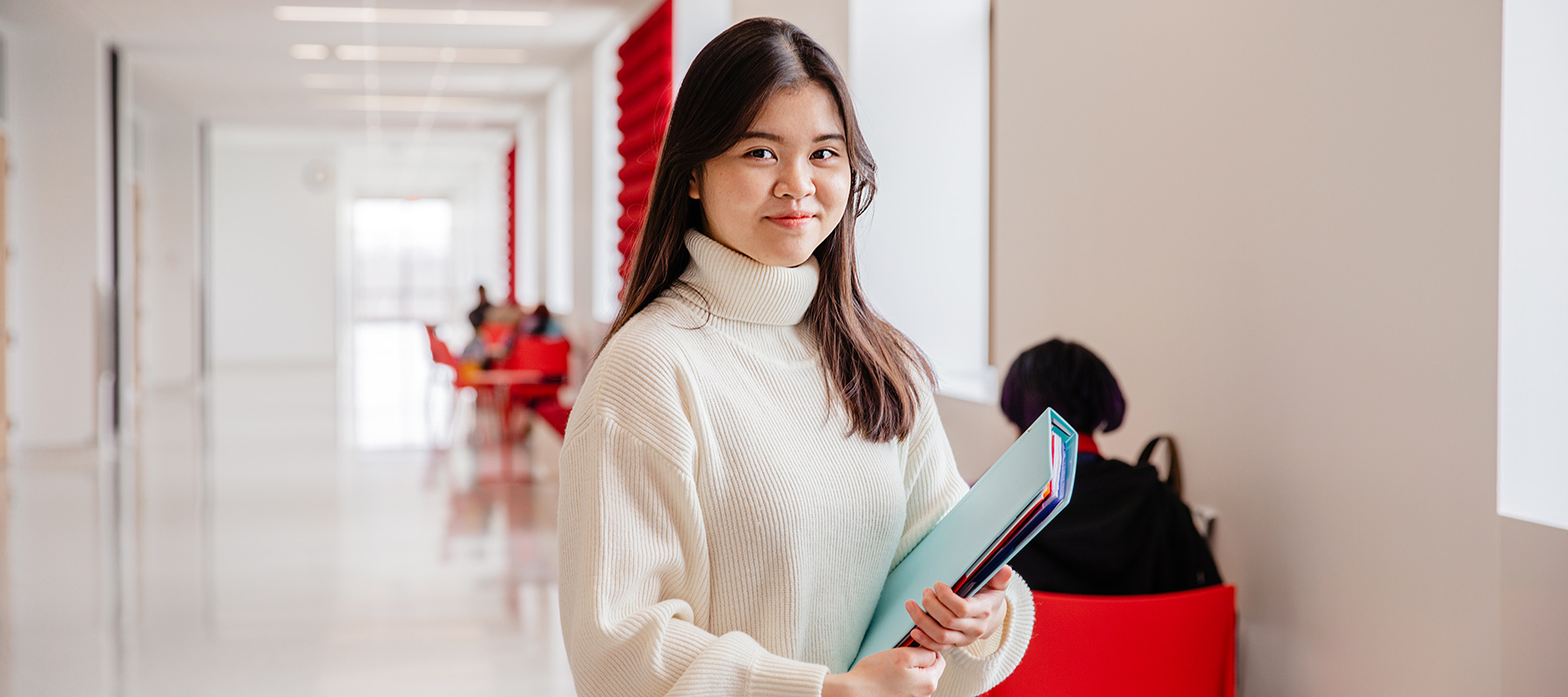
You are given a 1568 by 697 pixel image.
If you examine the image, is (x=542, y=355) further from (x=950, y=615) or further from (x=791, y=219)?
(x=950, y=615)

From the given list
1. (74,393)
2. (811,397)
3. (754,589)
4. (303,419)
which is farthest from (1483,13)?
(303,419)

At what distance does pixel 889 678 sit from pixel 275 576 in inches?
185

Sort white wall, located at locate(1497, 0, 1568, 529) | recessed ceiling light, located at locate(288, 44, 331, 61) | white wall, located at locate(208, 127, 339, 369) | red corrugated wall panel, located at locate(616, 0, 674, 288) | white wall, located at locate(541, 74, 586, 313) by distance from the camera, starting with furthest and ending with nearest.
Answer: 1. white wall, located at locate(208, 127, 339, 369)
2. white wall, located at locate(541, 74, 586, 313)
3. recessed ceiling light, located at locate(288, 44, 331, 61)
4. red corrugated wall panel, located at locate(616, 0, 674, 288)
5. white wall, located at locate(1497, 0, 1568, 529)

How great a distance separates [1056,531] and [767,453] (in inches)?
51.8

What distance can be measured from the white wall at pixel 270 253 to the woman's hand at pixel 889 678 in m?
18.7

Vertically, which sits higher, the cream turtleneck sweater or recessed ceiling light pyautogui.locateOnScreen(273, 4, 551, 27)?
recessed ceiling light pyautogui.locateOnScreen(273, 4, 551, 27)

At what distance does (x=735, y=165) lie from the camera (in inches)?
46.0

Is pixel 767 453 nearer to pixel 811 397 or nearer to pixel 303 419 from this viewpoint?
pixel 811 397

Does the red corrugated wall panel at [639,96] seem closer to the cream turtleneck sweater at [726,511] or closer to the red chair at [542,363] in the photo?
the red chair at [542,363]

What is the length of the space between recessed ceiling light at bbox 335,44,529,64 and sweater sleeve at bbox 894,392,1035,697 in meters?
9.39

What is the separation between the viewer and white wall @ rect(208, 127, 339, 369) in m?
18.3

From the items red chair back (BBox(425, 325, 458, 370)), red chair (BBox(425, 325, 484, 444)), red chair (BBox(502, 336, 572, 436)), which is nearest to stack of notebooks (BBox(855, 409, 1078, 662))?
red chair (BBox(502, 336, 572, 436))

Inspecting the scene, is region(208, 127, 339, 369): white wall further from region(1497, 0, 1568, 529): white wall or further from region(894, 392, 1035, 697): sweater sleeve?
region(894, 392, 1035, 697): sweater sleeve

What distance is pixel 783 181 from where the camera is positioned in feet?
3.84
